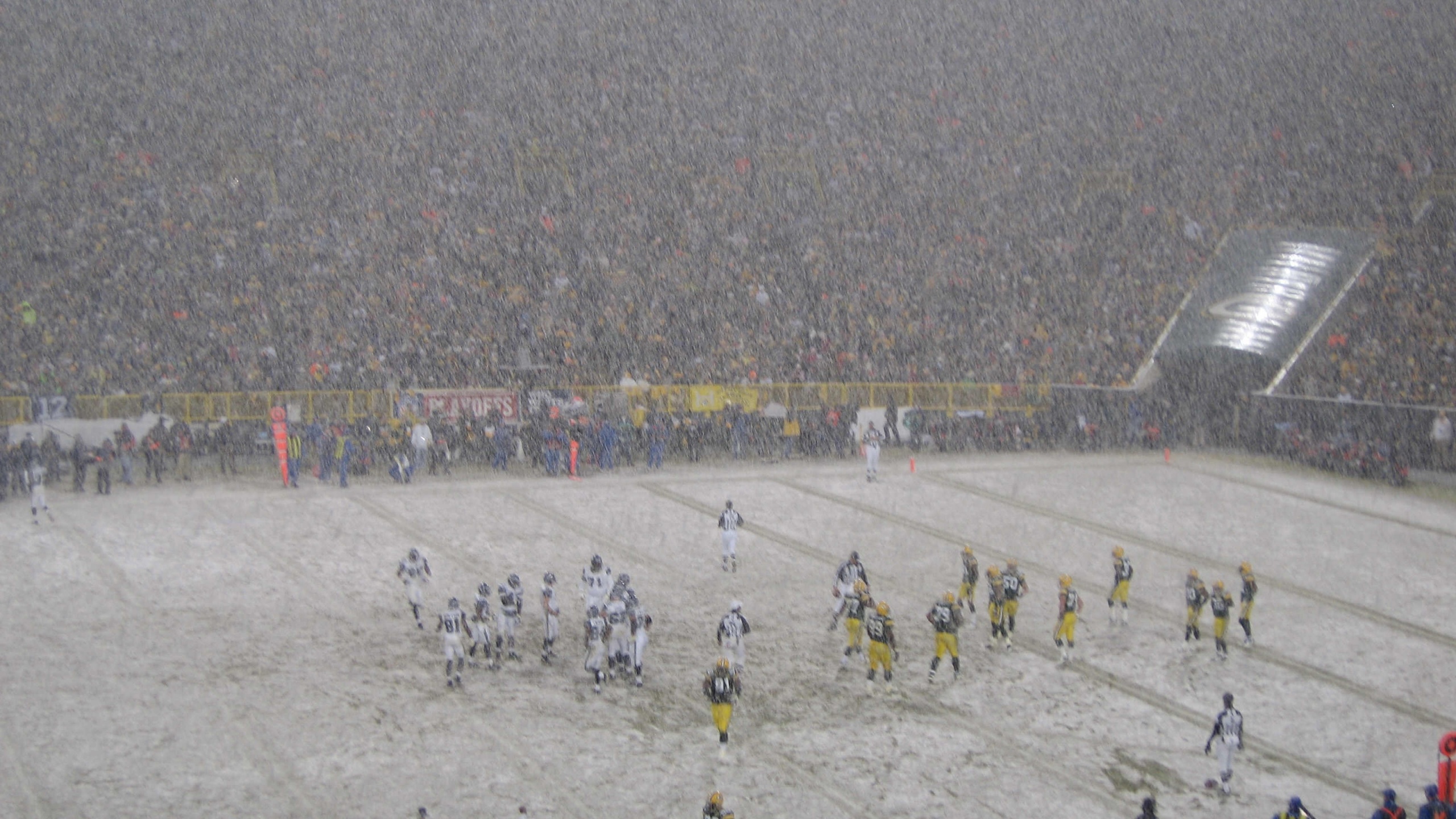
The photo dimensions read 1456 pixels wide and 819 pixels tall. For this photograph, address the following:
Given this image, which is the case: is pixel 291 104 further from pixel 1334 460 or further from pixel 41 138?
pixel 1334 460

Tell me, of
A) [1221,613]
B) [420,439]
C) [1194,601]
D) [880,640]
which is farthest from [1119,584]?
[420,439]

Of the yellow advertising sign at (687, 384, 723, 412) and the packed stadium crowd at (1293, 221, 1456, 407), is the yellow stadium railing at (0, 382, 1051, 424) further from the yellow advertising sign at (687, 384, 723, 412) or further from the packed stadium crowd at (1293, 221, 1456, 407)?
the packed stadium crowd at (1293, 221, 1456, 407)

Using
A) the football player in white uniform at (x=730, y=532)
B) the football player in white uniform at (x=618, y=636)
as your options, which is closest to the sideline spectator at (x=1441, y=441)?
the football player in white uniform at (x=730, y=532)

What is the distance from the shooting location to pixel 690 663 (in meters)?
16.9

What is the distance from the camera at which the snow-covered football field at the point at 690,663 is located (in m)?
13.5

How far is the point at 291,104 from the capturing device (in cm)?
3747

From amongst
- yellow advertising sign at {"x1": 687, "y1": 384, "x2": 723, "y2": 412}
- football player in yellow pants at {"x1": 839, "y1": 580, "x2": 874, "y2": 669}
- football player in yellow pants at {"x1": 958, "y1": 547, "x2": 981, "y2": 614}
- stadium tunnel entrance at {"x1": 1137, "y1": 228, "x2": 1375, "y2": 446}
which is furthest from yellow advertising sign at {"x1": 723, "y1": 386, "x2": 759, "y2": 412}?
football player in yellow pants at {"x1": 839, "y1": 580, "x2": 874, "y2": 669}

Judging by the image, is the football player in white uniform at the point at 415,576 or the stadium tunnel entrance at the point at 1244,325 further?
the stadium tunnel entrance at the point at 1244,325

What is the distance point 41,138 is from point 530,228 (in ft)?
42.9

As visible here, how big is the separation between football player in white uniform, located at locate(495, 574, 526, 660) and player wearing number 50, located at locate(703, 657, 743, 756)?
325cm

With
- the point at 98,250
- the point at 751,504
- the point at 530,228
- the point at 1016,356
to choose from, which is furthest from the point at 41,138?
the point at 1016,356

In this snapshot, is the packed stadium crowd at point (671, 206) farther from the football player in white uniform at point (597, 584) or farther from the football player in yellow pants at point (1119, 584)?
the football player in white uniform at point (597, 584)

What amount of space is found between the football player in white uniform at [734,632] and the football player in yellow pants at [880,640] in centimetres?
162

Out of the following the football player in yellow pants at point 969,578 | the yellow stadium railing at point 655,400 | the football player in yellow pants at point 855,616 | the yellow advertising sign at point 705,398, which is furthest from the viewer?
the yellow advertising sign at point 705,398
